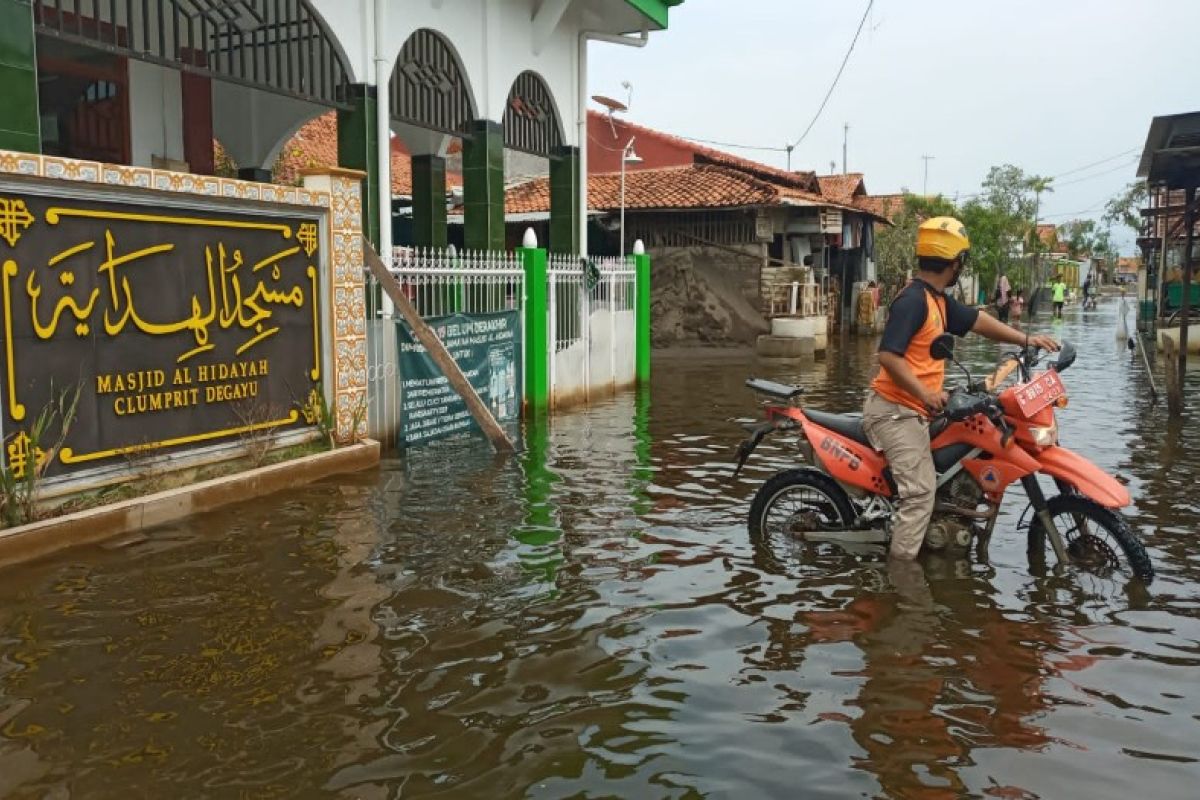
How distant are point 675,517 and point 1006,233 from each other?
42025 millimetres

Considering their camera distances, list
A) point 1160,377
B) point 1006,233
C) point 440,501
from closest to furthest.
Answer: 1. point 440,501
2. point 1160,377
3. point 1006,233

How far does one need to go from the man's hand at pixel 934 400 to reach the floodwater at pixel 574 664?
94 cm

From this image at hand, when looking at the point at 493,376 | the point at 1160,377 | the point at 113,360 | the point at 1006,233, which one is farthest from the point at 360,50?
the point at 1006,233

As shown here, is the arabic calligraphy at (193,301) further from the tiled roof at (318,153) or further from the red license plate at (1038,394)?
the tiled roof at (318,153)

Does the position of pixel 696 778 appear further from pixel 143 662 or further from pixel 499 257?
pixel 499 257

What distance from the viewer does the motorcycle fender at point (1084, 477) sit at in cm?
521

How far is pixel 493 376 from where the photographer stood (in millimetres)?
11328

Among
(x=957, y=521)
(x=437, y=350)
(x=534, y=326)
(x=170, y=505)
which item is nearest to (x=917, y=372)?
Result: (x=957, y=521)

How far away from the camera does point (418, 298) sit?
10344 mm

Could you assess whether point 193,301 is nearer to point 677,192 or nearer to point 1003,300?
point 677,192

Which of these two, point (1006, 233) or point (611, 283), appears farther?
point (1006, 233)

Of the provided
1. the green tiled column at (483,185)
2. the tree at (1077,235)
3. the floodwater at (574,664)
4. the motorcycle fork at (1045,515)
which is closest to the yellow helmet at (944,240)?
the motorcycle fork at (1045,515)

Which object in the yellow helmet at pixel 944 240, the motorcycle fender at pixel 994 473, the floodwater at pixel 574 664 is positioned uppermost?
the yellow helmet at pixel 944 240

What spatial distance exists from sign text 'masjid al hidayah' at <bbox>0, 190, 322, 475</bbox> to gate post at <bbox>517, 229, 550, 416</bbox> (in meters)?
3.86
